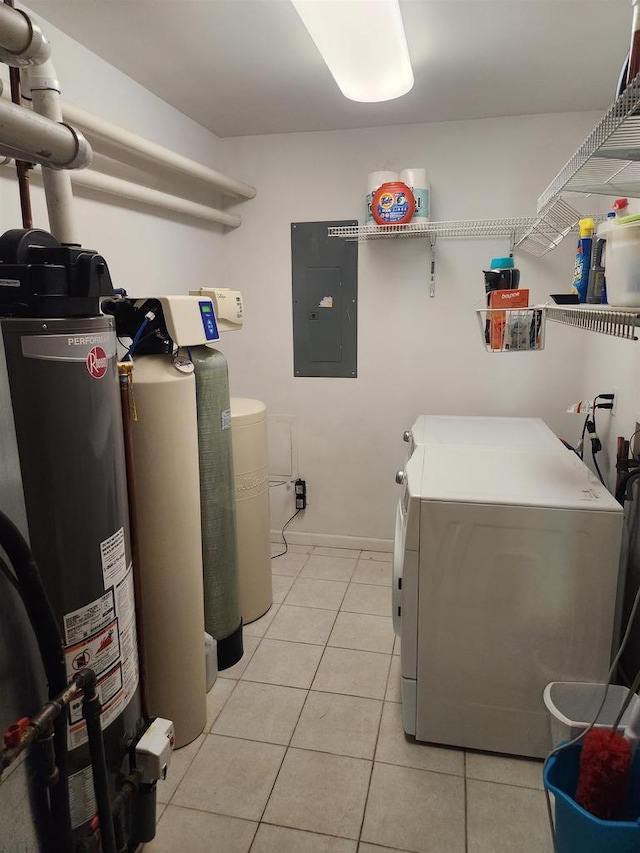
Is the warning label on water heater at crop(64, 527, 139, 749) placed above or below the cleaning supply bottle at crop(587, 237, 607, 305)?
below

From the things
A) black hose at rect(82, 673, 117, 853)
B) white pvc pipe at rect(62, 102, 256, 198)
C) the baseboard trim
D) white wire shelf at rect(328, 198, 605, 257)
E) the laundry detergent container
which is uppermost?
white pvc pipe at rect(62, 102, 256, 198)

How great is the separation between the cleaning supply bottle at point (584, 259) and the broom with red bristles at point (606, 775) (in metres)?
1.02

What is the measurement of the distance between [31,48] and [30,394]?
0.76 m

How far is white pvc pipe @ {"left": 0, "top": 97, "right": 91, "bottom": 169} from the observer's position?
1101 millimetres

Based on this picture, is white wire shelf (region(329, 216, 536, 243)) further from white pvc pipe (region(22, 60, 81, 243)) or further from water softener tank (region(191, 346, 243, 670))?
white pvc pipe (region(22, 60, 81, 243))

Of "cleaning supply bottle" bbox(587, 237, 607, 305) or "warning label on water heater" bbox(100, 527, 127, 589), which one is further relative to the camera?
"cleaning supply bottle" bbox(587, 237, 607, 305)

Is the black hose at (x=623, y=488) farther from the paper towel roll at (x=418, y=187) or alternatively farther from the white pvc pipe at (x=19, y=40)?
the white pvc pipe at (x=19, y=40)

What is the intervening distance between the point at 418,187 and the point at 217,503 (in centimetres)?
187

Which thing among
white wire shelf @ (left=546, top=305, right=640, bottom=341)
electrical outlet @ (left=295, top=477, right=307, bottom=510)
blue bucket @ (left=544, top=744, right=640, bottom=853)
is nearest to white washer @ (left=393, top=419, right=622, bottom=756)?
blue bucket @ (left=544, top=744, right=640, bottom=853)

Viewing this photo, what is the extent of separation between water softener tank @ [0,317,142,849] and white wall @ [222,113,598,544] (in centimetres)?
211

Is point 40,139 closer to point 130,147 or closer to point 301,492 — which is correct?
point 130,147

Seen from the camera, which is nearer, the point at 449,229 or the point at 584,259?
the point at 584,259

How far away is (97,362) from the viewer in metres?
1.23

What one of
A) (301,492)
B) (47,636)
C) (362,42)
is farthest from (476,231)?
(47,636)
